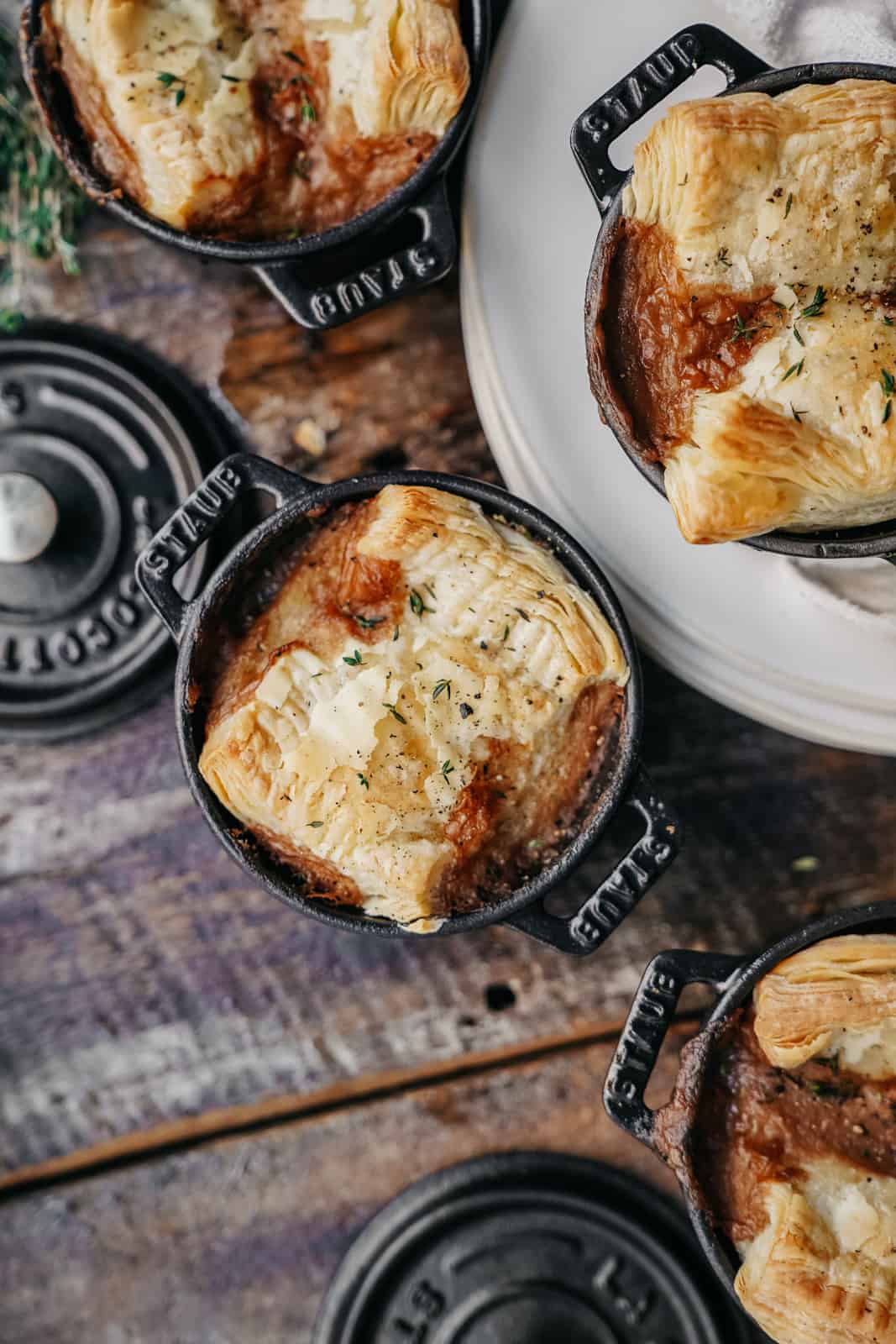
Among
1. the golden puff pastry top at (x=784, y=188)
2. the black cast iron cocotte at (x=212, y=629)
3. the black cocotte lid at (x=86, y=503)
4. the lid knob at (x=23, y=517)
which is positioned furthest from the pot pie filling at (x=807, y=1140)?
the lid knob at (x=23, y=517)

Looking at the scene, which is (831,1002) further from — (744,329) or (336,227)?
(336,227)

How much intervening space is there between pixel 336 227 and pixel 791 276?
32.4 inches

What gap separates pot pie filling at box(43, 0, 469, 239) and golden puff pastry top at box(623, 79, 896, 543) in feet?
1.74

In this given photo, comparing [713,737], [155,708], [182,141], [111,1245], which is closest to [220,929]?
[155,708]

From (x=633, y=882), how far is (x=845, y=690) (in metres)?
0.60

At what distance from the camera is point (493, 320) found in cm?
231

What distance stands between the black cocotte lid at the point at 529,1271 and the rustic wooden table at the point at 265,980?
0.23 feet

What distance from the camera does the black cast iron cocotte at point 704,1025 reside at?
2.05m

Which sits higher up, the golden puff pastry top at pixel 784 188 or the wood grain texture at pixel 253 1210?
the golden puff pastry top at pixel 784 188

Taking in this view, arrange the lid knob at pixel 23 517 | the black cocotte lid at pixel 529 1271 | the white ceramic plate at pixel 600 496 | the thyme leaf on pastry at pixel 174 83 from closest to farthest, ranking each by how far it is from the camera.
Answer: the thyme leaf on pastry at pixel 174 83
the white ceramic plate at pixel 600 496
the lid knob at pixel 23 517
the black cocotte lid at pixel 529 1271

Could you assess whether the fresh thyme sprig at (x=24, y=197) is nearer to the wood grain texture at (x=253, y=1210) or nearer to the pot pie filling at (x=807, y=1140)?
the wood grain texture at (x=253, y=1210)

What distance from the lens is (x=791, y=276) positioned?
1.86 m

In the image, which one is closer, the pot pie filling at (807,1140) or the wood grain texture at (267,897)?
the pot pie filling at (807,1140)

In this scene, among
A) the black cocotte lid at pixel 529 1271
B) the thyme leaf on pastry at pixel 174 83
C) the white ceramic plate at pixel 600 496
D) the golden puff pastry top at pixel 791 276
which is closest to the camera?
the golden puff pastry top at pixel 791 276
